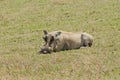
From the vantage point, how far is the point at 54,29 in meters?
18.1

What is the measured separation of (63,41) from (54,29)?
435 cm

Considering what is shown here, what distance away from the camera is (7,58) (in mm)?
12930

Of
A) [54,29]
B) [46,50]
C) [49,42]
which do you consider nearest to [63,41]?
[49,42]

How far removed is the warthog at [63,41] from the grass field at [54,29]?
268 mm

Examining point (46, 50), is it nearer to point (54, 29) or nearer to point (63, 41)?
point (63, 41)

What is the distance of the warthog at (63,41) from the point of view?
1329cm

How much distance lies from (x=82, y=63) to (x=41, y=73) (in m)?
1.30

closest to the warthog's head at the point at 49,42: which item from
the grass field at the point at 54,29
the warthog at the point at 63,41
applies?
the warthog at the point at 63,41

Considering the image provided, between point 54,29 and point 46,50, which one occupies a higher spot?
point 46,50

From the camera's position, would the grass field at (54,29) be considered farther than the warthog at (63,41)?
No

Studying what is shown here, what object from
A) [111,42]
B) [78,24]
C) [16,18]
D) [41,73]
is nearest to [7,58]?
[41,73]

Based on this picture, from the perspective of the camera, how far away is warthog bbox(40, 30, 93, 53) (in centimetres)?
1329

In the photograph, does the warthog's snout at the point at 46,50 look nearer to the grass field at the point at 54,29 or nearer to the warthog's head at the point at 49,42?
the warthog's head at the point at 49,42

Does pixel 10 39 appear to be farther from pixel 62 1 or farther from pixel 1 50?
pixel 62 1
